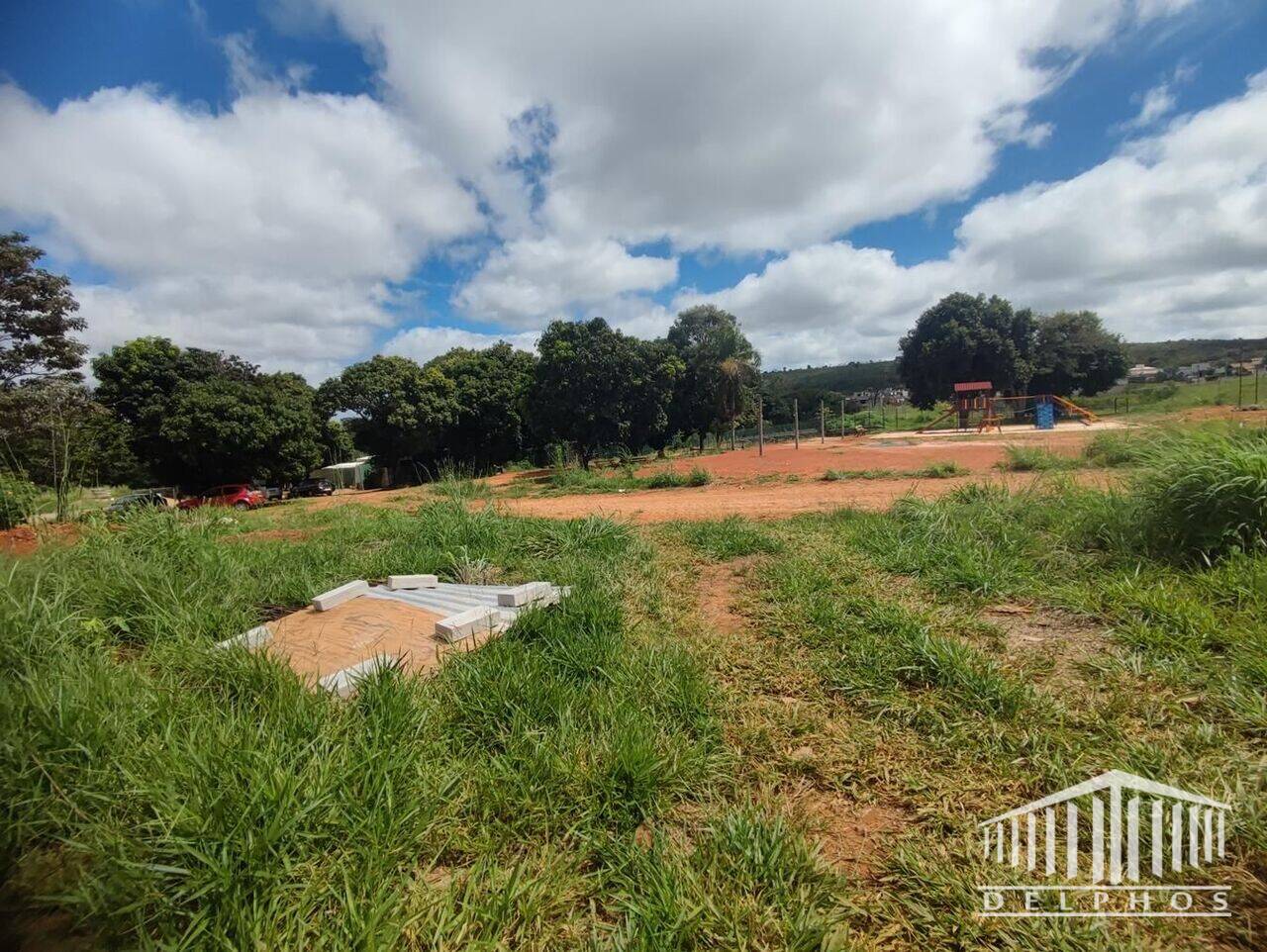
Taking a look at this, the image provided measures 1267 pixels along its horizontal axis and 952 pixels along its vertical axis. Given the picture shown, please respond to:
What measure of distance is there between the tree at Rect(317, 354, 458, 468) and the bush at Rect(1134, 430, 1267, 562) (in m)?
Answer: 23.4

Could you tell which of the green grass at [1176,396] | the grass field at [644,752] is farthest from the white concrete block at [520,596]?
the green grass at [1176,396]

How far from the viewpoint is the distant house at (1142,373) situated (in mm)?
45706

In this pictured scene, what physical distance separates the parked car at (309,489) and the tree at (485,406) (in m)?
5.77

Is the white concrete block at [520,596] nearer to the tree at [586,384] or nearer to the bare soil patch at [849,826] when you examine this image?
the bare soil patch at [849,826]

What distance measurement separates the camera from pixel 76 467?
5543 millimetres

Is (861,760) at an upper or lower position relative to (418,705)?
lower

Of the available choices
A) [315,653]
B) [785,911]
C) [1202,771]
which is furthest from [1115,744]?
[315,653]

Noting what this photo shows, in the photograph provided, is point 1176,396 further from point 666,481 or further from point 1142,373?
point 666,481

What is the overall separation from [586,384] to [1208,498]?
1751cm

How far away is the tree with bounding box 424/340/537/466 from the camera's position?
2520cm

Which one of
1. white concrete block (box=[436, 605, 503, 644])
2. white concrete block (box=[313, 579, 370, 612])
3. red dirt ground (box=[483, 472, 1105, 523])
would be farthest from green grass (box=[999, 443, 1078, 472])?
white concrete block (box=[313, 579, 370, 612])

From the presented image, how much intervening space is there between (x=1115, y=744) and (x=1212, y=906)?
0.60 meters

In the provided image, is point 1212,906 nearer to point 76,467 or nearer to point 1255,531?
point 1255,531

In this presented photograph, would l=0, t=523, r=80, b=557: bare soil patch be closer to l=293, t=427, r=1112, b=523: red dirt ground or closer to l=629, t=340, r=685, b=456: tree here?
l=293, t=427, r=1112, b=523: red dirt ground
